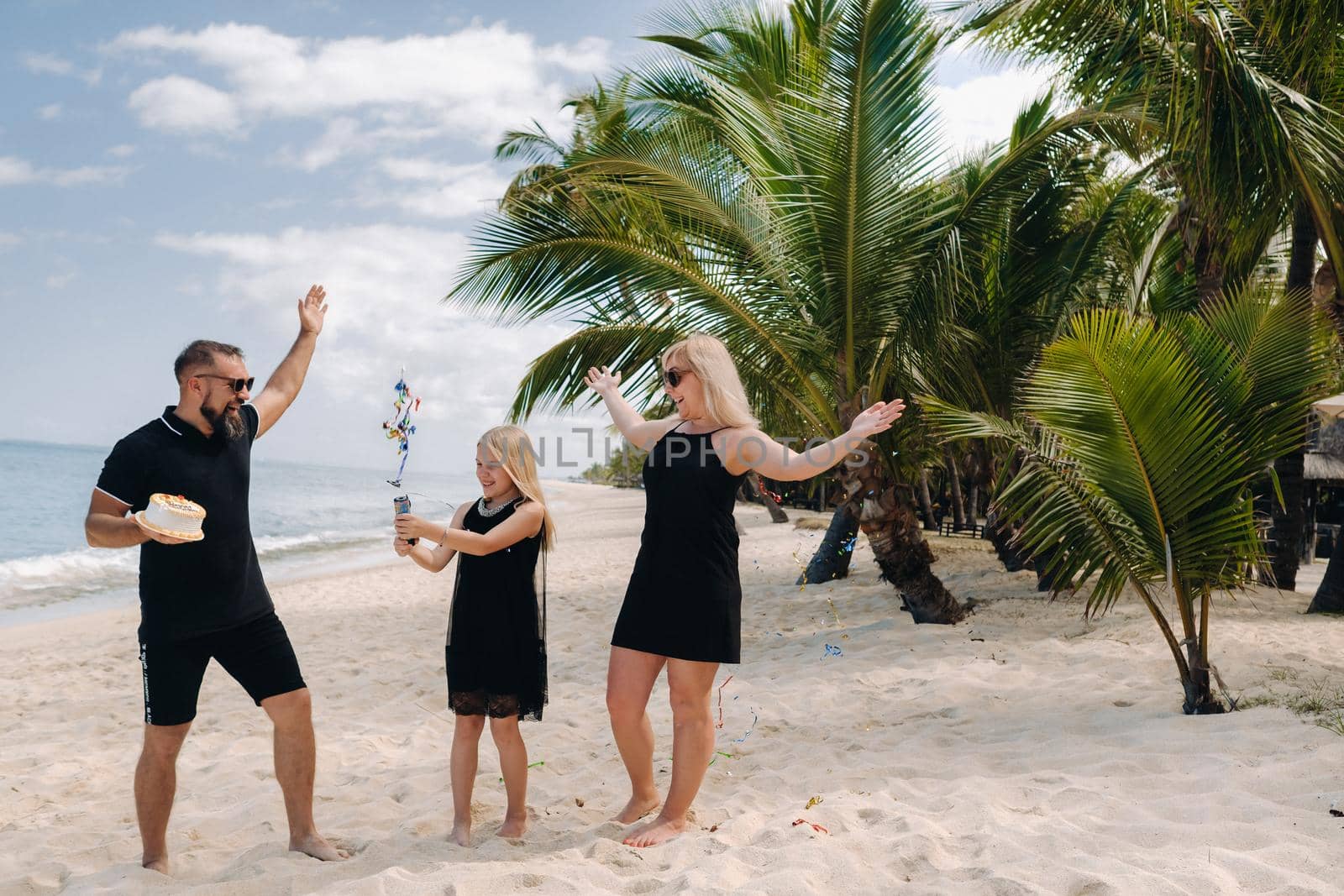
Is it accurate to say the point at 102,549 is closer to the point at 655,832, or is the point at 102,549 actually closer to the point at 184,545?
the point at 184,545

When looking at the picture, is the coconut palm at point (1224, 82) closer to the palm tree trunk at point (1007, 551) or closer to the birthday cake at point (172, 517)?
the palm tree trunk at point (1007, 551)

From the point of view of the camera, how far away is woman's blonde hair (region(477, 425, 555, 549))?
3170mm

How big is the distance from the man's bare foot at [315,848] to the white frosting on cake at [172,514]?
3.88 feet

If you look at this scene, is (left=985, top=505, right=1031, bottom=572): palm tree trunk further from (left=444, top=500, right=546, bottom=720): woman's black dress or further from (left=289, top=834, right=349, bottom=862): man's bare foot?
(left=289, top=834, right=349, bottom=862): man's bare foot

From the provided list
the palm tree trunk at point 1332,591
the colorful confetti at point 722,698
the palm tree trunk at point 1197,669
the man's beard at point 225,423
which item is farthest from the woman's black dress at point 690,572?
the palm tree trunk at point 1332,591

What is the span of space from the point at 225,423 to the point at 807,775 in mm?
2678

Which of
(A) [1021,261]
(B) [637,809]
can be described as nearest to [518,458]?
(B) [637,809]

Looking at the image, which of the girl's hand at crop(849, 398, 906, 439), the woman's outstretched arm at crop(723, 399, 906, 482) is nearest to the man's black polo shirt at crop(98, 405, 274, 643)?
the woman's outstretched arm at crop(723, 399, 906, 482)

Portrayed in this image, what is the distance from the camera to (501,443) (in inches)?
126

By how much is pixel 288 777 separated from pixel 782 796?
1836 mm

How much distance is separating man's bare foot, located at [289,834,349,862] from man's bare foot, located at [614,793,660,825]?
96cm

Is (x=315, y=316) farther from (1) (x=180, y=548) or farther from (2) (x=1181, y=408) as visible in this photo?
(2) (x=1181, y=408)

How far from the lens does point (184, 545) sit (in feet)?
9.24

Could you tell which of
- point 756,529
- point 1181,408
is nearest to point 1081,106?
point 1181,408
